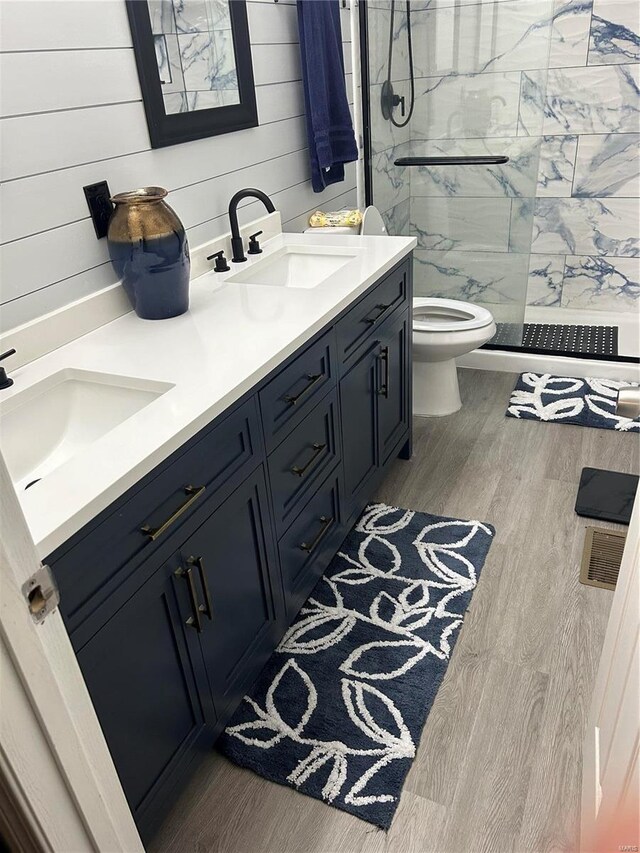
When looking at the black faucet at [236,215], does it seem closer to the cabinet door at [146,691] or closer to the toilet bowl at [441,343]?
the toilet bowl at [441,343]

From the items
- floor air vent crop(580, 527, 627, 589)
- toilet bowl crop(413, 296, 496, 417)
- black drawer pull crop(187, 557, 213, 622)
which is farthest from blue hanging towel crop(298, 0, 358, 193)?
black drawer pull crop(187, 557, 213, 622)

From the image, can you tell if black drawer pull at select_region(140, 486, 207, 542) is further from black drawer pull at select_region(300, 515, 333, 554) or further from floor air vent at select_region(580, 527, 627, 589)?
floor air vent at select_region(580, 527, 627, 589)

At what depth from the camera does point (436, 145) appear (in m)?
3.22

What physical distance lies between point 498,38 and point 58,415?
2.65 meters

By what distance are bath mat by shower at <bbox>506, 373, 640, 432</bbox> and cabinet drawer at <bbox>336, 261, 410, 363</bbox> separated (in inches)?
38.9

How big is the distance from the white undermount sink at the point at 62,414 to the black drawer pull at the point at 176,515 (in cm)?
23

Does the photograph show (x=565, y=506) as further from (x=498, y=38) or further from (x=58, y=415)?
(x=498, y=38)

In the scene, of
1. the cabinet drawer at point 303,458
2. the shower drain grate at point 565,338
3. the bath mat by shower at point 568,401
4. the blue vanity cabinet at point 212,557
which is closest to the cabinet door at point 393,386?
the blue vanity cabinet at point 212,557

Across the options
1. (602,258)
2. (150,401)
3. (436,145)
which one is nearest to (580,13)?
(436,145)

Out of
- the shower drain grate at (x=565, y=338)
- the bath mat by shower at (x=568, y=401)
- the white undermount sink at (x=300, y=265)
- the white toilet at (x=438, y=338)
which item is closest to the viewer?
the white undermount sink at (x=300, y=265)

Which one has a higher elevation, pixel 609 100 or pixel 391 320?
pixel 609 100

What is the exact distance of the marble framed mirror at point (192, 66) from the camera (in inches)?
67.4

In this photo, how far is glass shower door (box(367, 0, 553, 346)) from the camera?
295 centimetres

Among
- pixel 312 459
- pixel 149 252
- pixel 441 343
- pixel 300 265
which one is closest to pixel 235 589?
pixel 312 459
